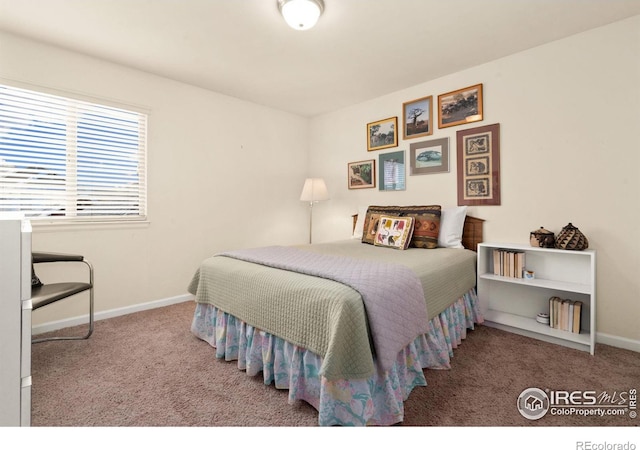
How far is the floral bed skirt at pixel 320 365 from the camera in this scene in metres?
1.38

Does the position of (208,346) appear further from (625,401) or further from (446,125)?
(446,125)

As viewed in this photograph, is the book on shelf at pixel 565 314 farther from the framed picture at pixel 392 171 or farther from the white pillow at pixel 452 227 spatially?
the framed picture at pixel 392 171

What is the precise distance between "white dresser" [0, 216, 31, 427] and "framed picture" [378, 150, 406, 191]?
10.6 feet

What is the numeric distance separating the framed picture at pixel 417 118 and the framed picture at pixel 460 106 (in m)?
0.11

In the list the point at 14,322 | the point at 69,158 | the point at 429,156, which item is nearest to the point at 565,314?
the point at 429,156

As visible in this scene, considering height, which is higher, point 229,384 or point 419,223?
point 419,223

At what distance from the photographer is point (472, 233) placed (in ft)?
9.64

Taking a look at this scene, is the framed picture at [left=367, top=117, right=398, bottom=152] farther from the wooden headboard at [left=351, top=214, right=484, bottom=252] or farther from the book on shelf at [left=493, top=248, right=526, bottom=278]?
the book on shelf at [left=493, top=248, right=526, bottom=278]

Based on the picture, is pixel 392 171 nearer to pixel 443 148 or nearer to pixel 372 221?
pixel 443 148

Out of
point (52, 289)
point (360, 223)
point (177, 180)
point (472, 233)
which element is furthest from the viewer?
point (360, 223)

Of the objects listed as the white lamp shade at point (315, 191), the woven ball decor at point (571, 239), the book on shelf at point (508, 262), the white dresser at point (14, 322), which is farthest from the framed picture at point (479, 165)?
the white dresser at point (14, 322)

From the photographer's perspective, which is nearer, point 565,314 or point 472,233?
point 565,314

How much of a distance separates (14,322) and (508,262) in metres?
3.14
